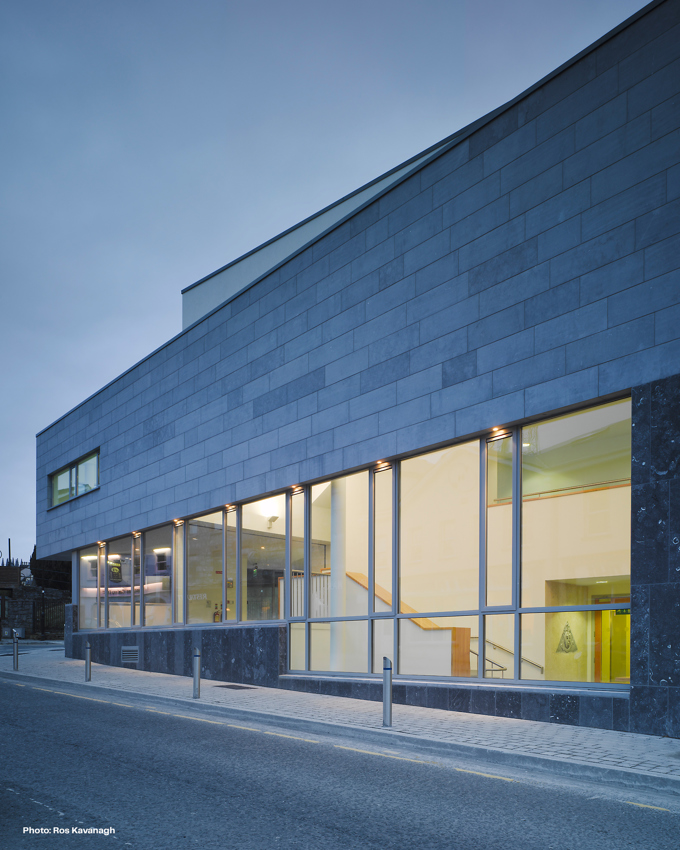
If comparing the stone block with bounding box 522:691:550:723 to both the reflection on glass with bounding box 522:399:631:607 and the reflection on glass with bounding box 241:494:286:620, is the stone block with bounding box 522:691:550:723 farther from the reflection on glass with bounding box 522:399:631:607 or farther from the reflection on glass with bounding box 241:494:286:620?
the reflection on glass with bounding box 241:494:286:620

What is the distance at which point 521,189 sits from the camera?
12.1m

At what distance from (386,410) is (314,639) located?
5268mm

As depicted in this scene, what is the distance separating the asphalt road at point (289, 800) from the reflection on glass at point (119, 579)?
1555cm

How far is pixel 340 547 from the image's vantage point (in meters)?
15.7

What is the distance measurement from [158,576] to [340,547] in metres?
9.44

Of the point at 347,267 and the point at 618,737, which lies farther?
the point at 347,267

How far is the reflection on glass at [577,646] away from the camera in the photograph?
10.2 metres

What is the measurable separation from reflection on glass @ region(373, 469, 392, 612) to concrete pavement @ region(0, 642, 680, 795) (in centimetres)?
187

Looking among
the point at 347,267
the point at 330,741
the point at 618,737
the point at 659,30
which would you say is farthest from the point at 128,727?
the point at 659,30

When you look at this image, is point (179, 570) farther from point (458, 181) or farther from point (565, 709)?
point (565, 709)

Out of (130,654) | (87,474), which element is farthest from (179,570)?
(87,474)

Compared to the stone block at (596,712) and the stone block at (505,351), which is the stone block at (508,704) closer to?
the stone block at (596,712)

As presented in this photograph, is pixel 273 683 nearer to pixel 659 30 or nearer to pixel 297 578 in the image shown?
pixel 297 578

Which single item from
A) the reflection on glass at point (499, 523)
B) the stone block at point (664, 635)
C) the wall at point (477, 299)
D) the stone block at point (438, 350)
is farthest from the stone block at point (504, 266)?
the stone block at point (664, 635)
